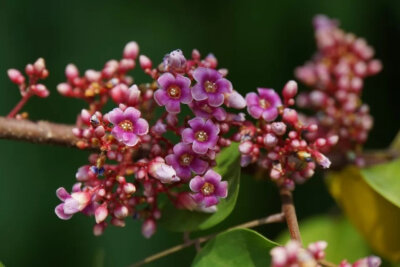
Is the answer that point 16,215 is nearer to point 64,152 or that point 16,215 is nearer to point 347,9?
point 64,152

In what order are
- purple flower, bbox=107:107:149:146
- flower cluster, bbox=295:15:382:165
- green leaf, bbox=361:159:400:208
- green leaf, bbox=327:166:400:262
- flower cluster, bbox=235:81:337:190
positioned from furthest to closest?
flower cluster, bbox=295:15:382:165 → green leaf, bbox=327:166:400:262 → green leaf, bbox=361:159:400:208 → flower cluster, bbox=235:81:337:190 → purple flower, bbox=107:107:149:146

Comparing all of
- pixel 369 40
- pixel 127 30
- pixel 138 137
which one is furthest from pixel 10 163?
pixel 369 40

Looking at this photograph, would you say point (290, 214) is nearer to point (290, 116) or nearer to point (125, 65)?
point (290, 116)

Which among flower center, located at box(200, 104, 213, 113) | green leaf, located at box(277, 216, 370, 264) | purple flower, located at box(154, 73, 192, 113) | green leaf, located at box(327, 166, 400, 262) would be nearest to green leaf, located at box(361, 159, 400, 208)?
green leaf, located at box(327, 166, 400, 262)

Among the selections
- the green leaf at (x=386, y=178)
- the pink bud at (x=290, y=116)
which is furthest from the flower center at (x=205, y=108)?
the green leaf at (x=386, y=178)

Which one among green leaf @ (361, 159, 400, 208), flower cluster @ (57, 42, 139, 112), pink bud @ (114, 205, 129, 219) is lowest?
green leaf @ (361, 159, 400, 208)

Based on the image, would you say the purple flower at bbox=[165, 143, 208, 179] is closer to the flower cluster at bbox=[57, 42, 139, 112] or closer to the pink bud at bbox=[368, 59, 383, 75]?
the flower cluster at bbox=[57, 42, 139, 112]
